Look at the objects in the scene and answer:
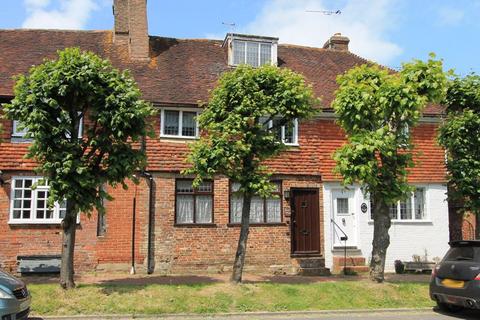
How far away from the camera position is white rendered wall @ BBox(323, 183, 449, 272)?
57.8 feet

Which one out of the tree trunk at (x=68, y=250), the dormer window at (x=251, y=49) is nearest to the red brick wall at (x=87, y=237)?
the tree trunk at (x=68, y=250)

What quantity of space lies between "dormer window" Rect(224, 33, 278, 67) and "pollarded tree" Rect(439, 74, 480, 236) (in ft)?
25.0

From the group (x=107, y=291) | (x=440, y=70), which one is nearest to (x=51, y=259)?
(x=107, y=291)

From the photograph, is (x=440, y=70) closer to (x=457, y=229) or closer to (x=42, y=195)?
(x=457, y=229)

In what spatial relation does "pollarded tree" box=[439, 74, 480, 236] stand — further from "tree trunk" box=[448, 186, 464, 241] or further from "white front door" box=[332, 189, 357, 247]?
"tree trunk" box=[448, 186, 464, 241]

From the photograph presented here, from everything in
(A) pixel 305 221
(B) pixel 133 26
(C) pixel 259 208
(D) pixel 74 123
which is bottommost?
(A) pixel 305 221

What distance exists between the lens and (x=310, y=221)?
1766 centimetres

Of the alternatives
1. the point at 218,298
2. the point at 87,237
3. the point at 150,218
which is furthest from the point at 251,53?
the point at 218,298

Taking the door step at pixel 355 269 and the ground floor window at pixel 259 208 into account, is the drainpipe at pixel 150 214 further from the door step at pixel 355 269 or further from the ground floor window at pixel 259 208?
the door step at pixel 355 269

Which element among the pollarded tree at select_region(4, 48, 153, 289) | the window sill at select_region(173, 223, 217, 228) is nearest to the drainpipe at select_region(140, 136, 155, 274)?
the window sill at select_region(173, 223, 217, 228)

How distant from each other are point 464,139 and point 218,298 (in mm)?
9067

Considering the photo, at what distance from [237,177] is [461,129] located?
23.9 feet

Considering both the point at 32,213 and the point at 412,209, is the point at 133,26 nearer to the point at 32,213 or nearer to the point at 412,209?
the point at 32,213

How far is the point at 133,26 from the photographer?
1997 centimetres
